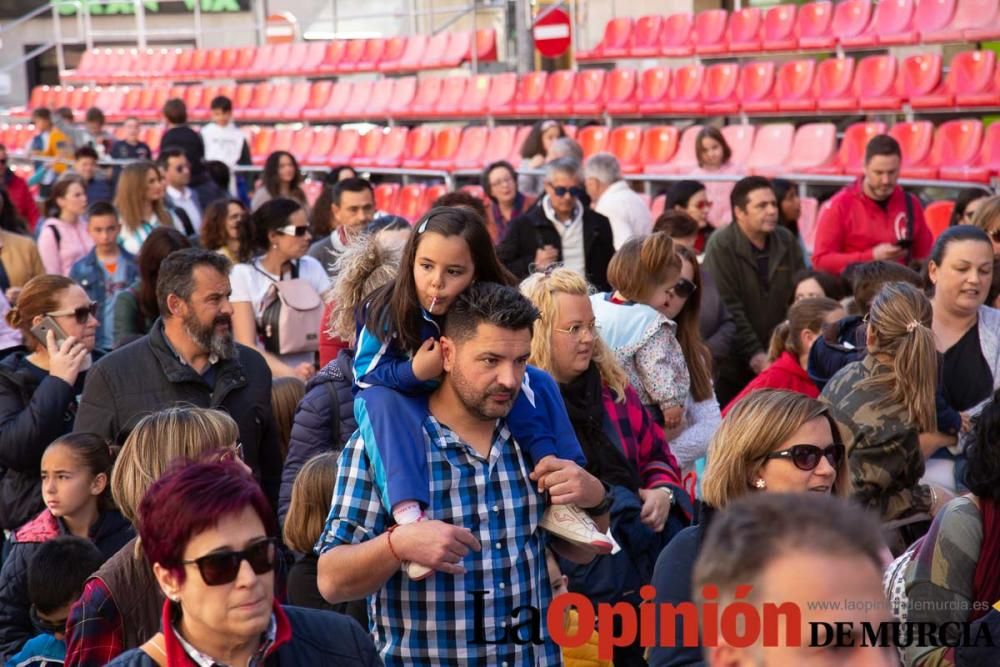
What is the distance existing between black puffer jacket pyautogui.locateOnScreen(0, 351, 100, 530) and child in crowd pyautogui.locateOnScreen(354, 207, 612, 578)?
85.8 inches

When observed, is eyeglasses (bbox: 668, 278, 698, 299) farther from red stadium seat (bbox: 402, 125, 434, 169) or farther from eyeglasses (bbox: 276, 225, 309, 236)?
Result: red stadium seat (bbox: 402, 125, 434, 169)

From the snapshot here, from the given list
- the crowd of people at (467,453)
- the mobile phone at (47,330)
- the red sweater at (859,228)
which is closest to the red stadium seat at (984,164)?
the red sweater at (859,228)

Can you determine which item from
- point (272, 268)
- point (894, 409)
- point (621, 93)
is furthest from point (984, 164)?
point (894, 409)

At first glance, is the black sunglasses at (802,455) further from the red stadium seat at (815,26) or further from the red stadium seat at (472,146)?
the red stadium seat at (472,146)

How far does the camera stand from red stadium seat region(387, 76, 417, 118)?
1927 centimetres

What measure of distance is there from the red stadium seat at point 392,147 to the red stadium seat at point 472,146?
2.97ft

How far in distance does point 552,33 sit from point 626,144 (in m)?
2.26

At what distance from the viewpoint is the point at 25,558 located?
4.68 meters

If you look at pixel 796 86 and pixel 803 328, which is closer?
pixel 803 328

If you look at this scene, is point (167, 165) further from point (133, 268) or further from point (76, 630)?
point (76, 630)

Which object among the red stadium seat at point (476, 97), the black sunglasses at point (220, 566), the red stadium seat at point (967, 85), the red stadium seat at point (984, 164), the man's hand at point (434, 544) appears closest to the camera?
the black sunglasses at point (220, 566)

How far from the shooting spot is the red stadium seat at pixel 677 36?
16578 mm

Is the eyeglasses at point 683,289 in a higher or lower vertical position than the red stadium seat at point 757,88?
lower

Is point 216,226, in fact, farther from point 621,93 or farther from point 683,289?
point 621,93
